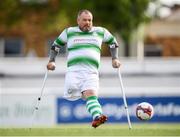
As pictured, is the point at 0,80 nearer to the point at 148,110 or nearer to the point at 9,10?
the point at 148,110

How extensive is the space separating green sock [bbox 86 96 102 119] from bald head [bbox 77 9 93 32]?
52.3 inches

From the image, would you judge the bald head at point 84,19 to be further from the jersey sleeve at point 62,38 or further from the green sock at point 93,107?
the green sock at point 93,107

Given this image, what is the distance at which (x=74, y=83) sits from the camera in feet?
56.2

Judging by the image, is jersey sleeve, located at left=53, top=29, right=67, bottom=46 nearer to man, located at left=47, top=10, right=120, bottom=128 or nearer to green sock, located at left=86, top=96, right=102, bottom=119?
man, located at left=47, top=10, right=120, bottom=128

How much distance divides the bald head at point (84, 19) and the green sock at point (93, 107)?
4.36 ft

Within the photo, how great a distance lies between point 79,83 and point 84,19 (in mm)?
1191

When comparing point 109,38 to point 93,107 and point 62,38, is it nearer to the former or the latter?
point 62,38

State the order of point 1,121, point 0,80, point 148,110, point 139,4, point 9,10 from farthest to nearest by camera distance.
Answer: point 9,10 → point 139,4 → point 0,80 → point 1,121 → point 148,110

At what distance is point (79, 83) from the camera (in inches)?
675

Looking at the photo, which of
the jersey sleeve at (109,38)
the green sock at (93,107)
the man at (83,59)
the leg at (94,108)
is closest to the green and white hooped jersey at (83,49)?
the man at (83,59)

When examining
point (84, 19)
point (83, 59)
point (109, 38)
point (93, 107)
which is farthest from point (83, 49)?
point (93, 107)

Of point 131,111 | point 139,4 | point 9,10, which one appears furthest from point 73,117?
point 9,10

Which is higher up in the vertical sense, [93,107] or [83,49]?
[83,49]

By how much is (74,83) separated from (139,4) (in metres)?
34.1
